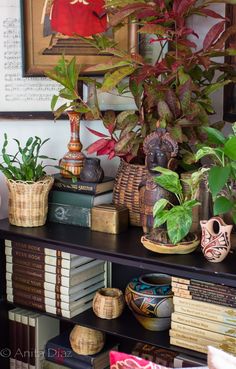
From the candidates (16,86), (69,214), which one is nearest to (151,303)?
(69,214)

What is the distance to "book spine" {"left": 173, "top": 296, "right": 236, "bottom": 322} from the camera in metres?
1.39

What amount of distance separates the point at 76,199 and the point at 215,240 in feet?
1.62

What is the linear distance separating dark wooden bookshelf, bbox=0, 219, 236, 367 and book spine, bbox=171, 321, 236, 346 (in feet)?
0.16

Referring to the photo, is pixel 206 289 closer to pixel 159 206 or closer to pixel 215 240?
pixel 215 240

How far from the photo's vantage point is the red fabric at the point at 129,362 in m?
1.21

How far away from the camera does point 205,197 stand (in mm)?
1513

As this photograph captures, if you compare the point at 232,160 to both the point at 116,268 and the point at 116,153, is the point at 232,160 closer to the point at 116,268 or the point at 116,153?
the point at 116,153

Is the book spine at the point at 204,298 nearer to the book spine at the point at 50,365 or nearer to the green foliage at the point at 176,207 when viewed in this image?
the green foliage at the point at 176,207

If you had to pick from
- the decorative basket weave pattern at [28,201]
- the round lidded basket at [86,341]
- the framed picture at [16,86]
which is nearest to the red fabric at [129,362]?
the round lidded basket at [86,341]

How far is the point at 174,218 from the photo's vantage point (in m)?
1.37

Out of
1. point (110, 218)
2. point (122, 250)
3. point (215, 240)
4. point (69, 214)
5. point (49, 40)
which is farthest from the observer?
point (49, 40)

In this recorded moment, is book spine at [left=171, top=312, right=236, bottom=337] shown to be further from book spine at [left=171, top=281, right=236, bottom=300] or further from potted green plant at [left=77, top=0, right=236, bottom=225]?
potted green plant at [left=77, top=0, right=236, bottom=225]

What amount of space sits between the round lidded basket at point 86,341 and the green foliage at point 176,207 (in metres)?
0.49

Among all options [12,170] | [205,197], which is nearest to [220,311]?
[205,197]
